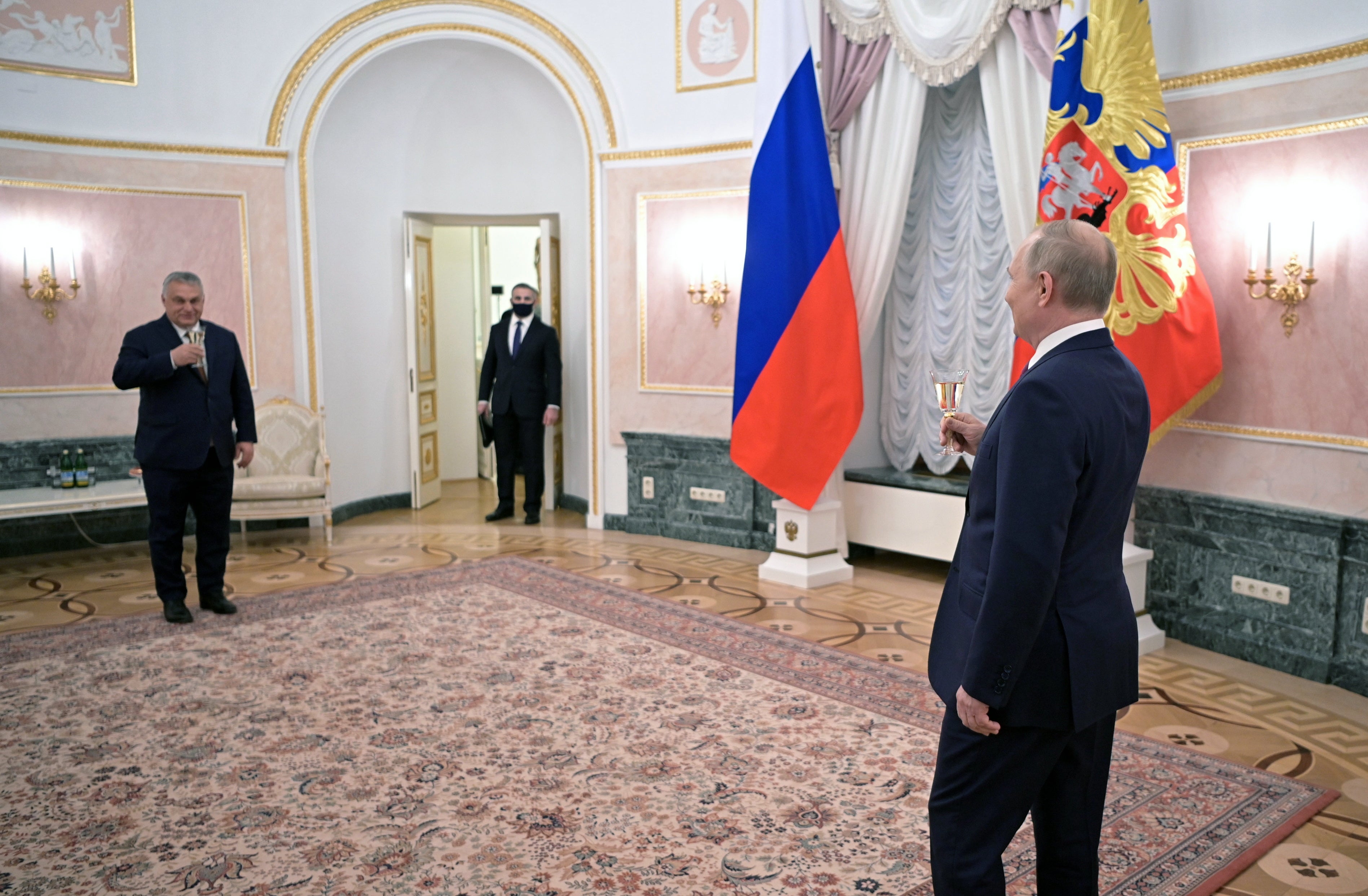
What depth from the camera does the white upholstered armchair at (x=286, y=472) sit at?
6.46 meters

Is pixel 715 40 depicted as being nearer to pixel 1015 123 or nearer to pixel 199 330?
pixel 1015 123

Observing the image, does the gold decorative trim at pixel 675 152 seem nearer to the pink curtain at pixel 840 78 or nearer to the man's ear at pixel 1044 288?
the pink curtain at pixel 840 78

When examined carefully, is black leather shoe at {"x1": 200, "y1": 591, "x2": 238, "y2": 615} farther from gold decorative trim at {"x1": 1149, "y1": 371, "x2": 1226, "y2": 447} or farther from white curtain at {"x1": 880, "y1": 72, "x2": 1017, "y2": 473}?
gold decorative trim at {"x1": 1149, "y1": 371, "x2": 1226, "y2": 447}

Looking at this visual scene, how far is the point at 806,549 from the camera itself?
5547 millimetres

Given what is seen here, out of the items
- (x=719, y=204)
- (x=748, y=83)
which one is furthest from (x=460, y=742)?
(x=748, y=83)

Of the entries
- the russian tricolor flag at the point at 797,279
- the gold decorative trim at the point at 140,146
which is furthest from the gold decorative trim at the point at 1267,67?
the gold decorative trim at the point at 140,146

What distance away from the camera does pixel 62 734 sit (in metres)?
3.49

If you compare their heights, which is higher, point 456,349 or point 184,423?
point 456,349

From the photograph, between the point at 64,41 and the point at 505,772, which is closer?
→ the point at 505,772

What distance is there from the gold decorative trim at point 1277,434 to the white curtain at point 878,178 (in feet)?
5.69

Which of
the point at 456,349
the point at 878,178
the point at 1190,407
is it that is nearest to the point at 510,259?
the point at 456,349

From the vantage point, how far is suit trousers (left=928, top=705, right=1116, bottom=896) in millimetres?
1749

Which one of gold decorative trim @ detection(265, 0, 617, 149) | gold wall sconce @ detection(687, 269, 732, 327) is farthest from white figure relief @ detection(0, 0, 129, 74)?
gold wall sconce @ detection(687, 269, 732, 327)

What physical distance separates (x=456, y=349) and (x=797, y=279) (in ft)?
16.0
